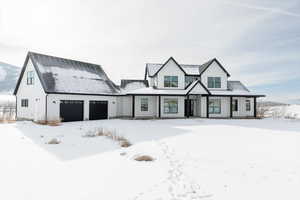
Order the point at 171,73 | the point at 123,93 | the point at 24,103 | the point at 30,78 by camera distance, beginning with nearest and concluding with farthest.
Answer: the point at 30,78
the point at 24,103
the point at 123,93
the point at 171,73

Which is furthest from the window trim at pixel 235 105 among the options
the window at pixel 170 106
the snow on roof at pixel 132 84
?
the snow on roof at pixel 132 84

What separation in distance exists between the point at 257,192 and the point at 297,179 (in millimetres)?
1640

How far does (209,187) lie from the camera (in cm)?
413

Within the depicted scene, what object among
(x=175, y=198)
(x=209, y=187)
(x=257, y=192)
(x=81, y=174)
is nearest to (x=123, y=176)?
(x=81, y=174)

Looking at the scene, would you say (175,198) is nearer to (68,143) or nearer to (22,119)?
(68,143)

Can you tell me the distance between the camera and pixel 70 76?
1980cm

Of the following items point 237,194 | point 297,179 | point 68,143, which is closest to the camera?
point 237,194

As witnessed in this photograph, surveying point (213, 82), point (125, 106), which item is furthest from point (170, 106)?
point (213, 82)

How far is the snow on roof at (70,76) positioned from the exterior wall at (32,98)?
2.82 feet

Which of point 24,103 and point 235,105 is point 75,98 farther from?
point 235,105

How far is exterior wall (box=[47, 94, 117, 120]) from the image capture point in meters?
16.9

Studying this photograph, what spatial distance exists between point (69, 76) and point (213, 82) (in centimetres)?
1887

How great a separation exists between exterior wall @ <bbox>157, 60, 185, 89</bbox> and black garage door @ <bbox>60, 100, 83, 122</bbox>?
33.5 ft

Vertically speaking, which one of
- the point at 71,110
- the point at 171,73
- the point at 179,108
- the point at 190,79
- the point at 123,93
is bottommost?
the point at 71,110
